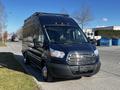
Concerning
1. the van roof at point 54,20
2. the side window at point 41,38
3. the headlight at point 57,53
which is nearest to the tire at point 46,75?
the headlight at point 57,53

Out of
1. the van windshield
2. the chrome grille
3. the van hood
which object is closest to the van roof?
the van windshield

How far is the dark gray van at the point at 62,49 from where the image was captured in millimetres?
8938

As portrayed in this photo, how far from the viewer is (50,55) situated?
919cm

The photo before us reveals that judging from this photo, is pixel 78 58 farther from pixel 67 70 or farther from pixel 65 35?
pixel 65 35

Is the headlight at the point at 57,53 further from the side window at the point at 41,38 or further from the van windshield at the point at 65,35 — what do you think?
the side window at the point at 41,38

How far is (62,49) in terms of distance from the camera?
9.05m

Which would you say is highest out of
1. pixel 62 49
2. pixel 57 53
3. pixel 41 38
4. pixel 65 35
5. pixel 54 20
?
pixel 54 20

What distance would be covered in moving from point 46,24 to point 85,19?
42.9 m

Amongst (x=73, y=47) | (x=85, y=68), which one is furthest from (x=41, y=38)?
(x=85, y=68)

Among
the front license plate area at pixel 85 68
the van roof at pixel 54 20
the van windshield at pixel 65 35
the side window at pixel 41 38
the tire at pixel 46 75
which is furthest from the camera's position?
the van roof at pixel 54 20

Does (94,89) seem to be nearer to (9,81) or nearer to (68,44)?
(68,44)

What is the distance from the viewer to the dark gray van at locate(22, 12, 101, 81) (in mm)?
8938

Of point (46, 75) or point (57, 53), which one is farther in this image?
point (46, 75)

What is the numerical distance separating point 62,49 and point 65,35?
4.44 ft
